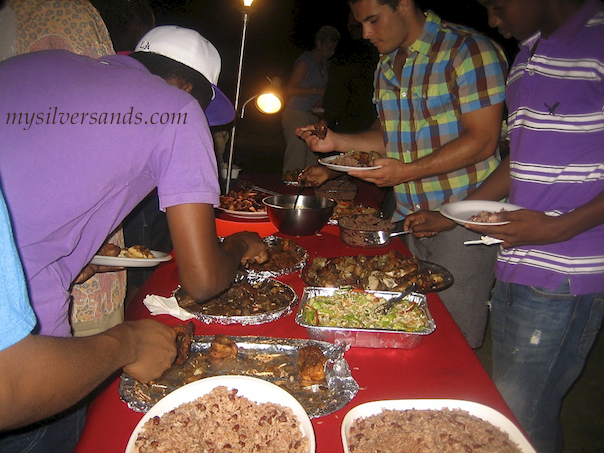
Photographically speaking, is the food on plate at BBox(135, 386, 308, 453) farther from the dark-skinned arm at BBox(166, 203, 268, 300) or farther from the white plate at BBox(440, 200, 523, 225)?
the white plate at BBox(440, 200, 523, 225)

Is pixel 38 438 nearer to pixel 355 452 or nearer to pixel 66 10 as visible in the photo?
pixel 355 452

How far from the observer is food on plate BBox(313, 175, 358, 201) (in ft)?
12.4

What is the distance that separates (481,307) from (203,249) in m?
2.06

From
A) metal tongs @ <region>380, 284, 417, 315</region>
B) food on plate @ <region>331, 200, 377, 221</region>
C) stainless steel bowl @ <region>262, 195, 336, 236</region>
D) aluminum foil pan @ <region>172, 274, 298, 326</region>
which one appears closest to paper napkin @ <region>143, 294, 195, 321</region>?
aluminum foil pan @ <region>172, 274, 298, 326</region>

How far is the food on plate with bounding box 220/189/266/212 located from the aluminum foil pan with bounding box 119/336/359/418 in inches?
73.0

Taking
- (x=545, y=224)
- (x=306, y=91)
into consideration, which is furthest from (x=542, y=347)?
(x=306, y=91)

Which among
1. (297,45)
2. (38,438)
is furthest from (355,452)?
(297,45)

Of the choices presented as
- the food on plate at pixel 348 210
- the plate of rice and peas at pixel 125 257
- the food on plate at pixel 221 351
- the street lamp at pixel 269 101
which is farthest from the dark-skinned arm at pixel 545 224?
the street lamp at pixel 269 101

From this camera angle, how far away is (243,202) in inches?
133

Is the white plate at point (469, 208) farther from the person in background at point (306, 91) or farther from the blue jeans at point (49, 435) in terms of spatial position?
the person in background at point (306, 91)

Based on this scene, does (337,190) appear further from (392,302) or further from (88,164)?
(88,164)

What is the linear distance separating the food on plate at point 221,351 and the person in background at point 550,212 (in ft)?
3.72

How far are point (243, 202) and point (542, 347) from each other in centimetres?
232

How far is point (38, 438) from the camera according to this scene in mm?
1566
